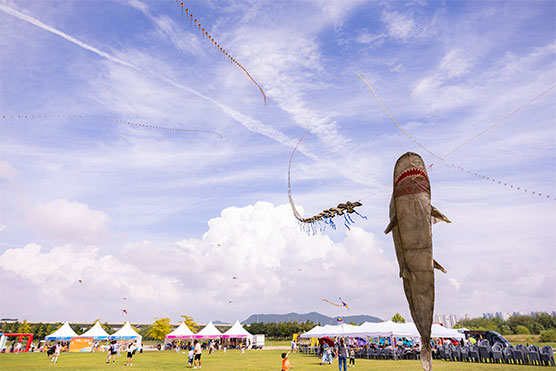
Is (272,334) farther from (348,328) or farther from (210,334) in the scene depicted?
(348,328)

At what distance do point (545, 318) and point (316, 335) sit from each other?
8220 centimetres

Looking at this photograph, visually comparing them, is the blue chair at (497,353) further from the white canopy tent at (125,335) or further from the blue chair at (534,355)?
the white canopy tent at (125,335)

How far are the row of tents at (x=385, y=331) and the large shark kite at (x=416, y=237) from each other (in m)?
23.2

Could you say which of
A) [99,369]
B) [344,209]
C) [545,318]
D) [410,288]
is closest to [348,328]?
[99,369]

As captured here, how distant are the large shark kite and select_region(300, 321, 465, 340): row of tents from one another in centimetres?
2324

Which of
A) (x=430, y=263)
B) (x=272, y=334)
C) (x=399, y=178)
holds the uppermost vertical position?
(x=399, y=178)

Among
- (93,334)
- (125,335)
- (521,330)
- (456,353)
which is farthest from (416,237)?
(521,330)

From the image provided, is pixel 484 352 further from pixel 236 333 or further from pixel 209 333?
pixel 209 333

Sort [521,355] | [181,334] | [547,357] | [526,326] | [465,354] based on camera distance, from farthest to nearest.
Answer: [526,326]
[181,334]
[465,354]
[521,355]
[547,357]

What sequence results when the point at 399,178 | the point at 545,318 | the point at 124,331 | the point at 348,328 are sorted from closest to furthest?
the point at 399,178 < the point at 348,328 < the point at 124,331 < the point at 545,318

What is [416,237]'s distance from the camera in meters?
5.67

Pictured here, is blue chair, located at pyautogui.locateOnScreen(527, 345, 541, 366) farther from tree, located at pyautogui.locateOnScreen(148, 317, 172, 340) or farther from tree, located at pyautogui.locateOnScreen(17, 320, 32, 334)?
tree, located at pyautogui.locateOnScreen(17, 320, 32, 334)

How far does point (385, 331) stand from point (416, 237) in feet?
85.2

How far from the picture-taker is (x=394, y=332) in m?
27.6
